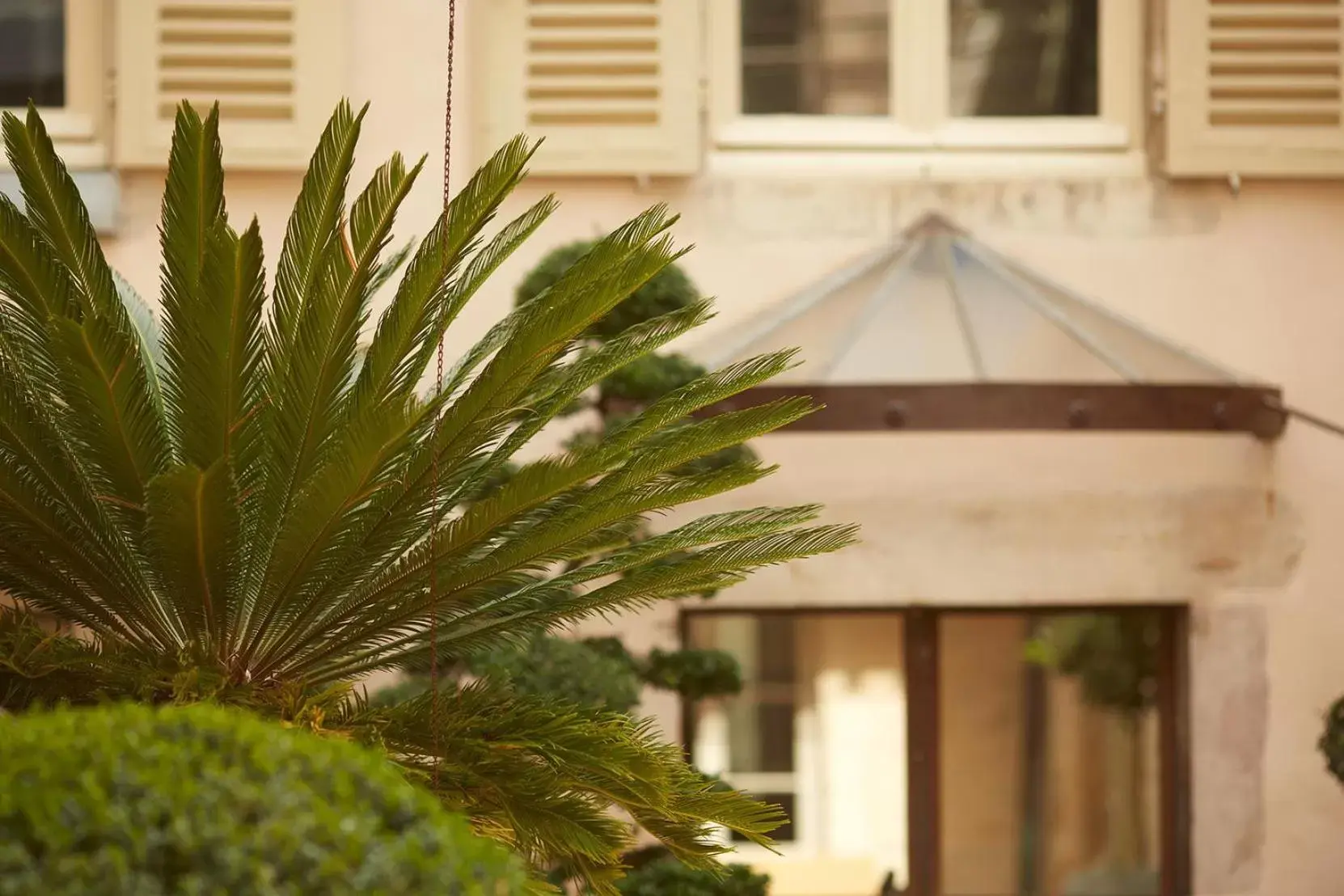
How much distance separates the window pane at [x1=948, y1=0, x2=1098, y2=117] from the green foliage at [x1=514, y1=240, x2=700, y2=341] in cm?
271

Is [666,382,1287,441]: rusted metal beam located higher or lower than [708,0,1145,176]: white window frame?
lower

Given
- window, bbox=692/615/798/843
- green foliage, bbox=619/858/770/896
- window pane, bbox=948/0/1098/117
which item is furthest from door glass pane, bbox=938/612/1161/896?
window pane, bbox=948/0/1098/117

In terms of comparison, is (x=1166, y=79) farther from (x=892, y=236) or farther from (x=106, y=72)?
(x=106, y=72)

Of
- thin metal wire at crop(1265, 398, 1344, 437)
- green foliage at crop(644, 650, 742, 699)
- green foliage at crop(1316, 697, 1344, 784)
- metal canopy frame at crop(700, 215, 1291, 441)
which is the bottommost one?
green foliage at crop(1316, 697, 1344, 784)

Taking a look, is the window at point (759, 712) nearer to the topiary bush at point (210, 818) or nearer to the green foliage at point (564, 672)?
the green foliage at point (564, 672)

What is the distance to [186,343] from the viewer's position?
5215 millimetres

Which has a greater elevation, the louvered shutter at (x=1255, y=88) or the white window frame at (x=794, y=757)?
the louvered shutter at (x=1255, y=88)

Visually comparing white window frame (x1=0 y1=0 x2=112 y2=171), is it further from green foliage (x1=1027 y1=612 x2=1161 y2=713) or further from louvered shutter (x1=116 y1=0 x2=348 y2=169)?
green foliage (x1=1027 y1=612 x2=1161 y2=713)

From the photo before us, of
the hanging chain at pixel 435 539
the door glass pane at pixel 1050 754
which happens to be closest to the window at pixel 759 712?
the door glass pane at pixel 1050 754

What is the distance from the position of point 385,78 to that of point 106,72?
53.4 inches

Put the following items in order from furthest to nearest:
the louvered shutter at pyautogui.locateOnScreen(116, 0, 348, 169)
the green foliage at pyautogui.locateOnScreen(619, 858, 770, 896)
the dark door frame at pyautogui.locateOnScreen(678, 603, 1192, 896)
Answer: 1. the dark door frame at pyautogui.locateOnScreen(678, 603, 1192, 896)
2. the louvered shutter at pyautogui.locateOnScreen(116, 0, 348, 169)
3. the green foliage at pyautogui.locateOnScreen(619, 858, 770, 896)

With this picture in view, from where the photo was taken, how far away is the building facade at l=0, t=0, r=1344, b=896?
8.95 meters

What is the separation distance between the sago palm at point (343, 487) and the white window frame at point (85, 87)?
3476 mm

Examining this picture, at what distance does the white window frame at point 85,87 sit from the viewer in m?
9.04
